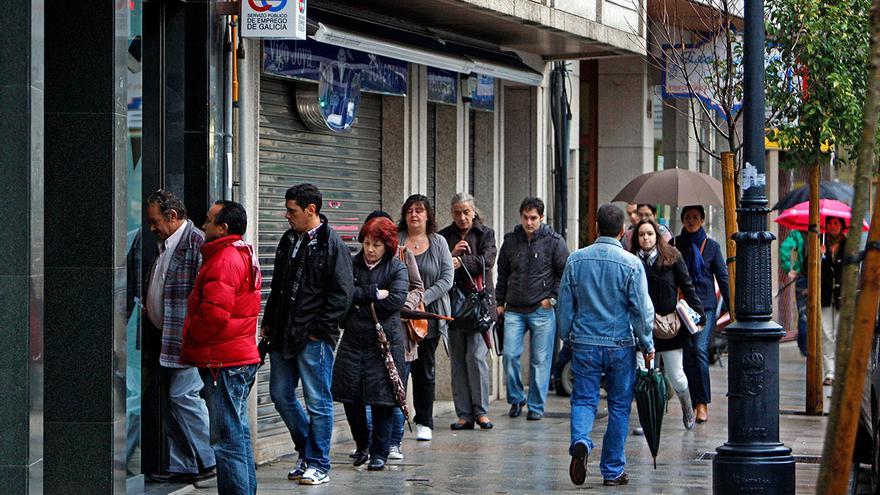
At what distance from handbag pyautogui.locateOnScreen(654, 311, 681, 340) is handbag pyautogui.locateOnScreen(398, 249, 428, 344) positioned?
95.3 inches

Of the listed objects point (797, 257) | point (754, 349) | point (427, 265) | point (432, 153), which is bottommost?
point (754, 349)

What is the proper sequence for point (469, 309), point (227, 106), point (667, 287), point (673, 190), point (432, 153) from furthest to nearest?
point (673, 190) → point (432, 153) → point (469, 309) → point (667, 287) → point (227, 106)

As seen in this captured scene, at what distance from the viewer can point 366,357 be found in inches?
413

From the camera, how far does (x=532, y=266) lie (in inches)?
552

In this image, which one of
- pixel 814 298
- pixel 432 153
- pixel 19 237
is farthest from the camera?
pixel 432 153

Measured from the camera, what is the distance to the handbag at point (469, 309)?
1316 centimetres

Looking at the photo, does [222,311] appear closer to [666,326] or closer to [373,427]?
[373,427]

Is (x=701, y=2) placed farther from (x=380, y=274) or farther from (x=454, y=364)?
(x=380, y=274)

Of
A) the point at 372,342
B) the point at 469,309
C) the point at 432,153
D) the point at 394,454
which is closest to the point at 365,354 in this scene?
the point at 372,342

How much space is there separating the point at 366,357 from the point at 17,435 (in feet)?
11.6

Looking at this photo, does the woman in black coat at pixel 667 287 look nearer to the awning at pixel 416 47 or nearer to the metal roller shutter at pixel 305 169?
the awning at pixel 416 47

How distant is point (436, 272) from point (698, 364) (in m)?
2.90

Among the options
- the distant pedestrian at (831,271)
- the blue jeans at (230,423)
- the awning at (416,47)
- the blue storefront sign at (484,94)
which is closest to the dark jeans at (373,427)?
the blue jeans at (230,423)

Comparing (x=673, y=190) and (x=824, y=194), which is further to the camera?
(x=824, y=194)
